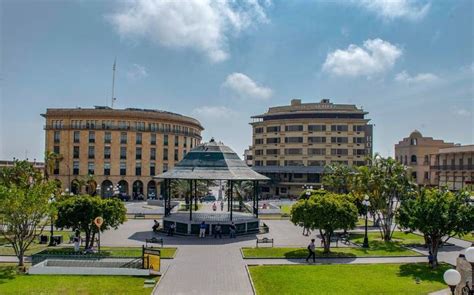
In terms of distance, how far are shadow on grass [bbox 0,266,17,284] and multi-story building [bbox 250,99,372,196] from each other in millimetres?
73512

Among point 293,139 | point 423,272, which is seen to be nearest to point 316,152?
point 293,139

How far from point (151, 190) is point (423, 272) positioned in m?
68.2

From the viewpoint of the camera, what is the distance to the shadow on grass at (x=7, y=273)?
22350 millimetres

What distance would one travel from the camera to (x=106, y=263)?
24469 millimetres

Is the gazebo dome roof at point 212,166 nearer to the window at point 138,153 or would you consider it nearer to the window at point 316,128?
the window at point 138,153

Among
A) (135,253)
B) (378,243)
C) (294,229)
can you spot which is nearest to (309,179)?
(294,229)

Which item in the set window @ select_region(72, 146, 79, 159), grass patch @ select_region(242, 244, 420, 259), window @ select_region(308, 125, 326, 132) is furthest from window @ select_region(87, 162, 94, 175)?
grass patch @ select_region(242, 244, 420, 259)

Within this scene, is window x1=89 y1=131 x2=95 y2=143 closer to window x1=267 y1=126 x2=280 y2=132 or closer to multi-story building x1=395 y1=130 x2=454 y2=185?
window x1=267 y1=126 x2=280 y2=132

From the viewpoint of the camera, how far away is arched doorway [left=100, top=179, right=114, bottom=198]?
8212cm

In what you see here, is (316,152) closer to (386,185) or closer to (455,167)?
(455,167)

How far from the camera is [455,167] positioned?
77.1 m

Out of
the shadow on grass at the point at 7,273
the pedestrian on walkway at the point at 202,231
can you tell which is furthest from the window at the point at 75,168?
the shadow on grass at the point at 7,273

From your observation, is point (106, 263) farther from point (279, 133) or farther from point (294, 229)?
point (279, 133)

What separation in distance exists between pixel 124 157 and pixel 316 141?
41.1 meters
